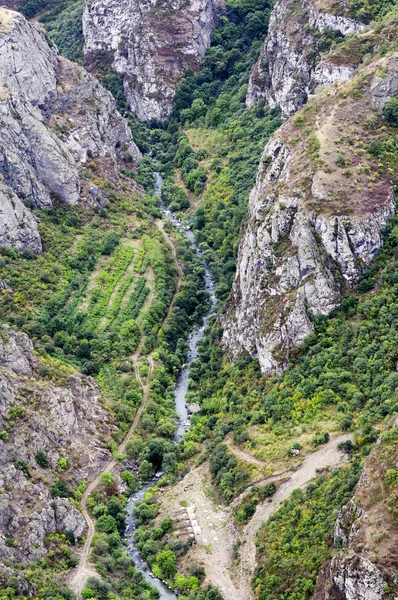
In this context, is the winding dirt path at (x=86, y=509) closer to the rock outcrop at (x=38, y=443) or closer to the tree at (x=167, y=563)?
the rock outcrop at (x=38, y=443)

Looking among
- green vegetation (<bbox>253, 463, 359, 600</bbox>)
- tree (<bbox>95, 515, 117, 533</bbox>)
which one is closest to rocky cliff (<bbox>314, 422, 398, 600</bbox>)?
green vegetation (<bbox>253, 463, 359, 600</bbox>)

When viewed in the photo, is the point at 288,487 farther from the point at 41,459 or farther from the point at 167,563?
the point at 41,459

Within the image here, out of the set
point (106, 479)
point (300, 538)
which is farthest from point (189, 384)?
point (300, 538)

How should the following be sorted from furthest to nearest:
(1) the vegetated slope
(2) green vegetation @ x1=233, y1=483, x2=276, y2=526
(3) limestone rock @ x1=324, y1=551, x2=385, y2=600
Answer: (2) green vegetation @ x1=233, y1=483, x2=276, y2=526 → (1) the vegetated slope → (3) limestone rock @ x1=324, y1=551, x2=385, y2=600

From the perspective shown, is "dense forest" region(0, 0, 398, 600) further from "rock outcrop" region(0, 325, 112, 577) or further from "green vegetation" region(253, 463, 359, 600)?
"rock outcrop" region(0, 325, 112, 577)

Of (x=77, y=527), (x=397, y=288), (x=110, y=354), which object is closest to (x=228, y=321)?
(x=110, y=354)
